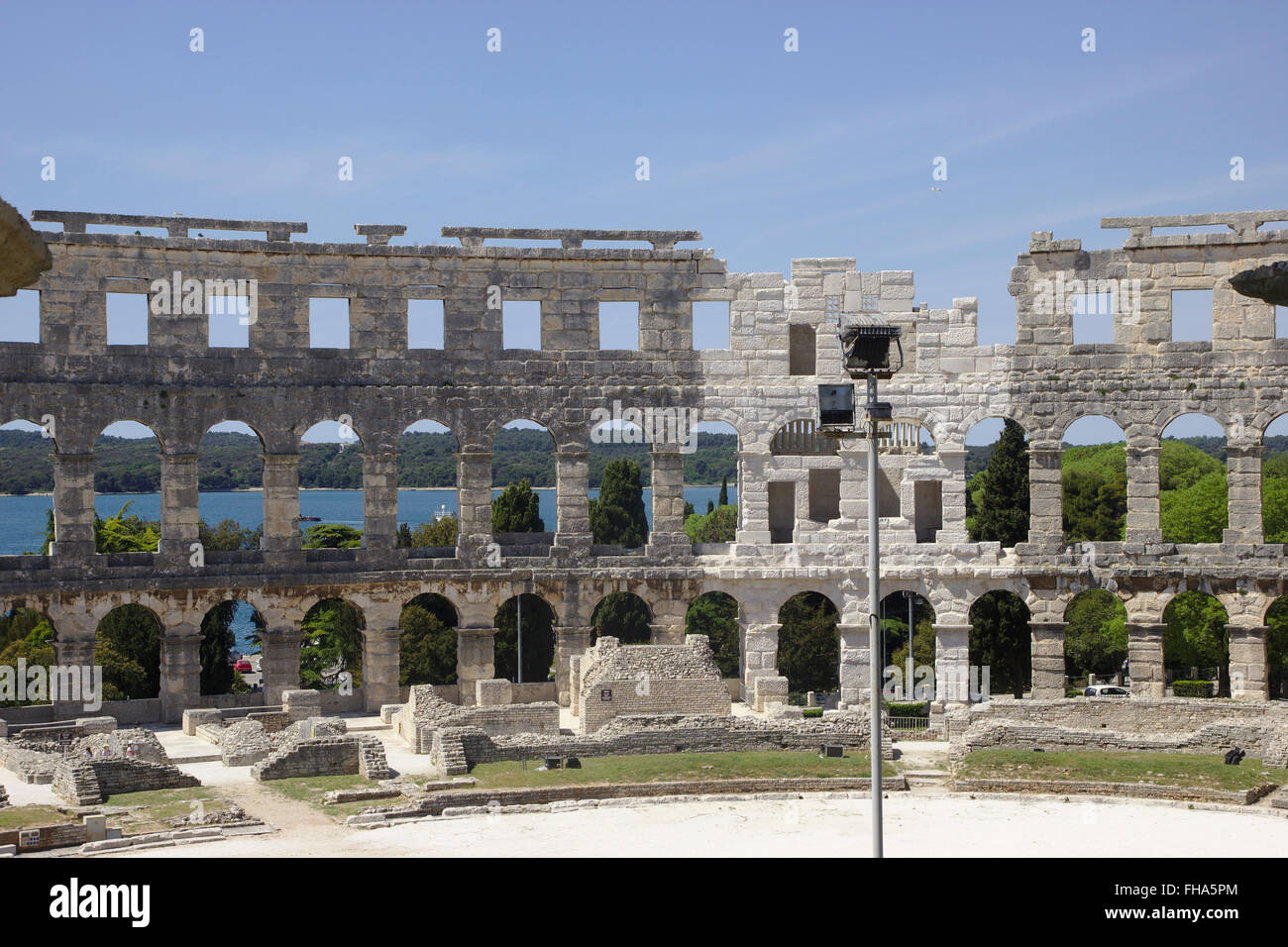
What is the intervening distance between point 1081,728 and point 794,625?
89.0 ft

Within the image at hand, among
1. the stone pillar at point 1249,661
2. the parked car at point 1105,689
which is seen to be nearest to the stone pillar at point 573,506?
the stone pillar at point 1249,661

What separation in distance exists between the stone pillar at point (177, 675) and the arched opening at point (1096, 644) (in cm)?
3029

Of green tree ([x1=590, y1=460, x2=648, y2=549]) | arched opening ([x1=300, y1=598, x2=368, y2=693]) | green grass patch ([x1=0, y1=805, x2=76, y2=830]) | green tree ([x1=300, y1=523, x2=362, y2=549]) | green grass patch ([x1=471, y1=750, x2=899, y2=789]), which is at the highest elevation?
green tree ([x1=590, y1=460, x2=648, y2=549])

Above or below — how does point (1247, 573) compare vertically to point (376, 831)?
above

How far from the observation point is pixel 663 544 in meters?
42.3

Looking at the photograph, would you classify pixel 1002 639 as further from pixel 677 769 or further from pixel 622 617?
pixel 622 617

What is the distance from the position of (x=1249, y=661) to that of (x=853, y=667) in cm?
1022

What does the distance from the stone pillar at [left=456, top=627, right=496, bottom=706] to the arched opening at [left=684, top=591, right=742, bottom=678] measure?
24345 millimetres

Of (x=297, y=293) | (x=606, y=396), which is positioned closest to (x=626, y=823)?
(x=606, y=396)

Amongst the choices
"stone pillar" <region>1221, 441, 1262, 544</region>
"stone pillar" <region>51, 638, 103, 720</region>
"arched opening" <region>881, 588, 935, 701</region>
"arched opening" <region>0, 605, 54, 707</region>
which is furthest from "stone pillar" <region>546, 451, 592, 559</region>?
"arched opening" <region>0, 605, 54, 707</region>

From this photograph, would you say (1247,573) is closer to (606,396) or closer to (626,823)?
(606,396)

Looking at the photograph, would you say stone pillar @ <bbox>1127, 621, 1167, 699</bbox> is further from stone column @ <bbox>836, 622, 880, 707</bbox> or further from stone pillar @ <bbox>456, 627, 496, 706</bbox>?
stone pillar @ <bbox>456, 627, 496, 706</bbox>

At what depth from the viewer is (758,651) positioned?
42125 millimetres

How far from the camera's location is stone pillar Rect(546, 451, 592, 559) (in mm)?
42188
